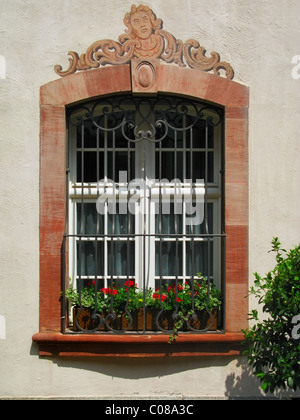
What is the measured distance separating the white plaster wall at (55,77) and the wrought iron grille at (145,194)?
1.27 feet

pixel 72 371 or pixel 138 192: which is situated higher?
pixel 138 192

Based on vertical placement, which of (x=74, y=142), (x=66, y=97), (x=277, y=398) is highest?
(x=66, y=97)

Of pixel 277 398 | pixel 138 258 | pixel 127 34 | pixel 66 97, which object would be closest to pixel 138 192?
pixel 138 258

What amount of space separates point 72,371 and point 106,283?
91cm

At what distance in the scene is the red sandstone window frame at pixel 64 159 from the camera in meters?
5.53

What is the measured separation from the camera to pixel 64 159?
5.59 metres

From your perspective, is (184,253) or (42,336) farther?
(184,253)

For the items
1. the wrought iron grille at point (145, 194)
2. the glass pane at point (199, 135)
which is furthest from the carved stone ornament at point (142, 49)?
the glass pane at point (199, 135)

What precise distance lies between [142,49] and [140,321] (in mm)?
2664

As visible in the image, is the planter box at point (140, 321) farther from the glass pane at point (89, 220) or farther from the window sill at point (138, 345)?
the glass pane at point (89, 220)

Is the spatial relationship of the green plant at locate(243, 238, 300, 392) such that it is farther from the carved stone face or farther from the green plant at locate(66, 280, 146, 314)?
the carved stone face

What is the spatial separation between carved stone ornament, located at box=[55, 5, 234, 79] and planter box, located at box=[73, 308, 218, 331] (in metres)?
2.39

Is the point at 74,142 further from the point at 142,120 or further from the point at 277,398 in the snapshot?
the point at 277,398

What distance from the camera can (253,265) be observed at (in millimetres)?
5559
